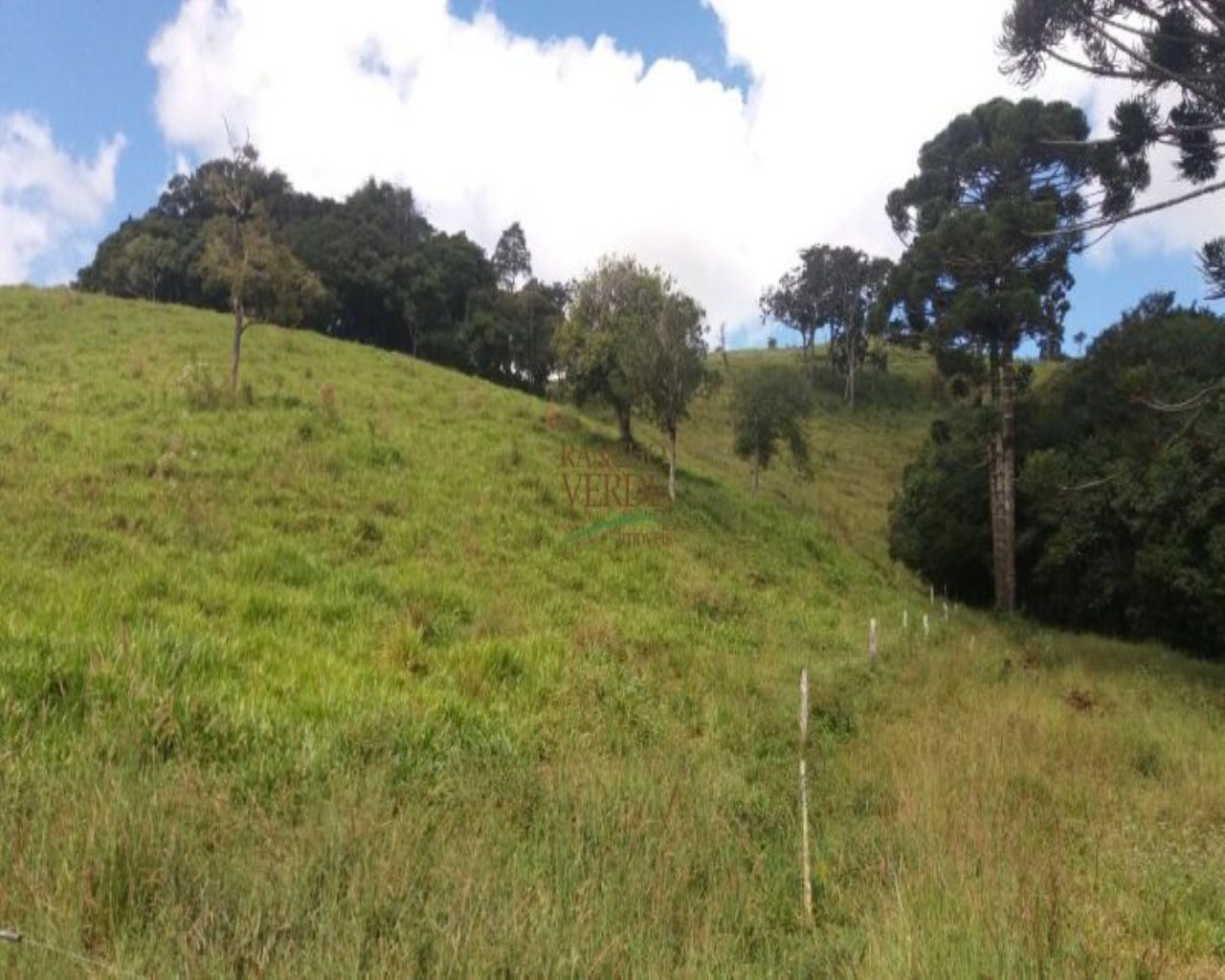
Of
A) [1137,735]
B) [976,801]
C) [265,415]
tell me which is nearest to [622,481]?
[265,415]

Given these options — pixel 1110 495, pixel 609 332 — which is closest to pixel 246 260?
pixel 609 332

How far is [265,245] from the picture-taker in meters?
21.5

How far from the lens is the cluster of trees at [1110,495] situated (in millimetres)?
17656

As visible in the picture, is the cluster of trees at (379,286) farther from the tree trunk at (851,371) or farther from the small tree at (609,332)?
the tree trunk at (851,371)

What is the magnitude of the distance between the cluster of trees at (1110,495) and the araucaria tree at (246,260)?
19.0m

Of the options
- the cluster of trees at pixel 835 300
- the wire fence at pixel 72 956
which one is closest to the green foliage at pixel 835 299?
the cluster of trees at pixel 835 300

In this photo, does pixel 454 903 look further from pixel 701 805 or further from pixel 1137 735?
pixel 1137 735

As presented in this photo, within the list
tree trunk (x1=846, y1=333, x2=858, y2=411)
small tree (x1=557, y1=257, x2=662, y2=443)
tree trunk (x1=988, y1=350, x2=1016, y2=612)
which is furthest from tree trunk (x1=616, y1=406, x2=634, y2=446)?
tree trunk (x1=846, y1=333, x2=858, y2=411)

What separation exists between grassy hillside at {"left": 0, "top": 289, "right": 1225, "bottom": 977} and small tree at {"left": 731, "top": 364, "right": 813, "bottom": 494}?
49.6 feet

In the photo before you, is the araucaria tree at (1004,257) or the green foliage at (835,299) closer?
the araucaria tree at (1004,257)

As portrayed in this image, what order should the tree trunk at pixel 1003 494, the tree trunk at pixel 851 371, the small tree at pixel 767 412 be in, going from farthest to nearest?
1. the tree trunk at pixel 851 371
2. the small tree at pixel 767 412
3. the tree trunk at pixel 1003 494

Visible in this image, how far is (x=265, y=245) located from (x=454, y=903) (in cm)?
2168

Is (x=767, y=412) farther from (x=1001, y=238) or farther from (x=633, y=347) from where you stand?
(x=1001, y=238)

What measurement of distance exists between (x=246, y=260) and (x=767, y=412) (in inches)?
756
